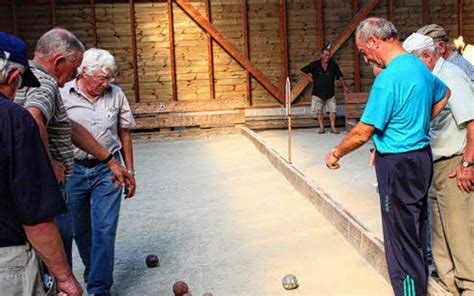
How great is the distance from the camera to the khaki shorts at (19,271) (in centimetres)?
240

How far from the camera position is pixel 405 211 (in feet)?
11.9

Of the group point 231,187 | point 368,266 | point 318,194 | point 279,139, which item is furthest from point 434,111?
point 279,139

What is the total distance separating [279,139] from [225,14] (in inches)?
184

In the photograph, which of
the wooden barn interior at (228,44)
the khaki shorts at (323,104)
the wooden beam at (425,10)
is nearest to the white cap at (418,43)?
the khaki shorts at (323,104)

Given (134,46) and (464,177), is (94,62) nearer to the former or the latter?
(464,177)

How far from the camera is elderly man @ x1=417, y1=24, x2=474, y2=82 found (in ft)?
14.1

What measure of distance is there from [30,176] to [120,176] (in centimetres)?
203

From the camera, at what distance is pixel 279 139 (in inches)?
567

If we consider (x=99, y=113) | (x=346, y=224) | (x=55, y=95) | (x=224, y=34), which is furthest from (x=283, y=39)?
(x=55, y=95)

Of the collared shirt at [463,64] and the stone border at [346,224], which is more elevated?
the collared shirt at [463,64]

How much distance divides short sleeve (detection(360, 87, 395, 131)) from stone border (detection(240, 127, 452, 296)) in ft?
3.67

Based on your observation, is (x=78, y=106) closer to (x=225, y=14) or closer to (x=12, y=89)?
(x=12, y=89)

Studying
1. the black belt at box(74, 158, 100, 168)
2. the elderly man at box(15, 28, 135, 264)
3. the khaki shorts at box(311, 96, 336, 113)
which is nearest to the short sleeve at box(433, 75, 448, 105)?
the elderly man at box(15, 28, 135, 264)

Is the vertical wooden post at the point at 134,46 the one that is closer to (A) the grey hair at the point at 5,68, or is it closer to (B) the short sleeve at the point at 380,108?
(B) the short sleeve at the point at 380,108
